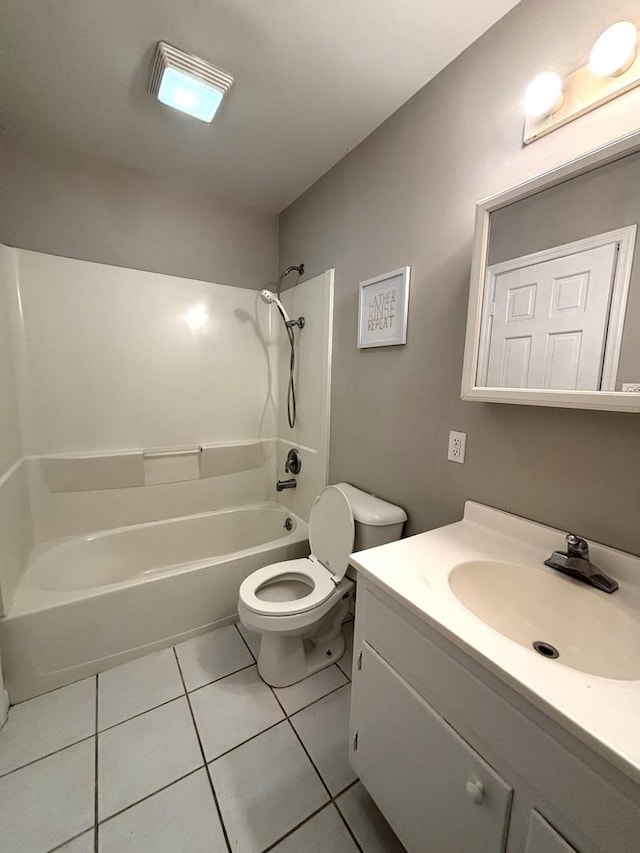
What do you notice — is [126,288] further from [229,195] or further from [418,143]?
[418,143]

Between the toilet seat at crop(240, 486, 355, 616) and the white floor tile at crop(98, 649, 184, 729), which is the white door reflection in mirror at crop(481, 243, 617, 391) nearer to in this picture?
the toilet seat at crop(240, 486, 355, 616)

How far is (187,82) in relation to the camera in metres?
1.28

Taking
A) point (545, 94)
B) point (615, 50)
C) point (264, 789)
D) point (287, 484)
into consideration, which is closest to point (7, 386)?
point (287, 484)

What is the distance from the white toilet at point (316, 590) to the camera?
1.38m

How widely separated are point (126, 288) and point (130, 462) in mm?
1036

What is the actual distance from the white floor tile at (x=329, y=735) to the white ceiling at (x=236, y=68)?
253 centimetres

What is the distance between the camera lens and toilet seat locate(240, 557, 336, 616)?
137 centimetres

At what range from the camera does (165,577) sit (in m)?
1.63

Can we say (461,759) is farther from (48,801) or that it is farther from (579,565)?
(48,801)

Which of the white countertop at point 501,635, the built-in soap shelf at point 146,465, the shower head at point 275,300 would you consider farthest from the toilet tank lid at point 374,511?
the shower head at point 275,300

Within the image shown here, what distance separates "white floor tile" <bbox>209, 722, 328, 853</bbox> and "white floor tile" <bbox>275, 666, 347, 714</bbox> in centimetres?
13

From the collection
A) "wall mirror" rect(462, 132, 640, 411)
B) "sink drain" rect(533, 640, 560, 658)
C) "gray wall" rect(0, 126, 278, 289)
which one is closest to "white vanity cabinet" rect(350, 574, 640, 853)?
"sink drain" rect(533, 640, 560, 658)

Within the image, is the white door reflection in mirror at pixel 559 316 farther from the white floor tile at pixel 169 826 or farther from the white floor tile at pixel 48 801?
the white floor tile at pixel 48 801

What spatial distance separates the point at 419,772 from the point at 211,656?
1186mm
